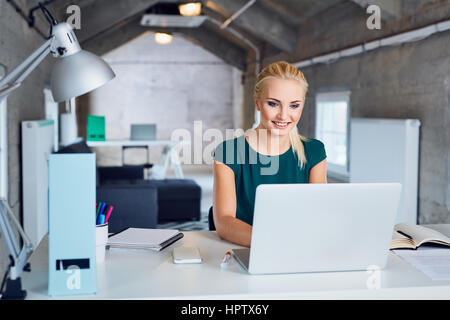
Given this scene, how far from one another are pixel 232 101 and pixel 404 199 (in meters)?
8.22

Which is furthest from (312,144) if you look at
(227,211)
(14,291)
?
(14,291)

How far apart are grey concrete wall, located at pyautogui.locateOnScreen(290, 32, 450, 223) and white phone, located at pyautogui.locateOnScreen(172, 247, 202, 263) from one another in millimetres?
2792

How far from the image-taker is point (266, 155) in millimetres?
2064

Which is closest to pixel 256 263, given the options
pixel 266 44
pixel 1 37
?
pixel 1 37

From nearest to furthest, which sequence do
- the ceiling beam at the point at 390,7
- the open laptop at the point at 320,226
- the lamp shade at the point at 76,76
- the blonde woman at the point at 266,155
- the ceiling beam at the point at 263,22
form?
the open laptop at the point at 320,226 → the lamp shade at the point at 76,76 → the blonde woman at the point at 266,155 → the ceiling beam at the point at 390,7 → the ceiling beam at the point at 263,22

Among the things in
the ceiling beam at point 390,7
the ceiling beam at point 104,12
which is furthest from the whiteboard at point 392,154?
the ceiling beam at point 104,12

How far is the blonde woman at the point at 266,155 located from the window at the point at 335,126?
13.1ft

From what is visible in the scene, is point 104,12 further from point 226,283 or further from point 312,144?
point 226,283

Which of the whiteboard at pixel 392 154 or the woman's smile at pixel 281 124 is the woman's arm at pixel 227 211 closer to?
the woman's smile at pixel 281 124

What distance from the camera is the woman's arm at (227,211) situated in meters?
1.73

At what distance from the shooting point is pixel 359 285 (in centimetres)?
132

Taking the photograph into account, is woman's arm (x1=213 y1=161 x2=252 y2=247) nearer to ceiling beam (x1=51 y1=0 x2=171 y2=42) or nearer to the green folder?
ceiling beam (x1=51 y1=0 x2=171 y2=42)

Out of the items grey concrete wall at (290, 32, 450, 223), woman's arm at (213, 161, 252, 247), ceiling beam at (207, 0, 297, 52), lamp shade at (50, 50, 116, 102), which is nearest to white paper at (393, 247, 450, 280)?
woman's arm at (213, 161, 252, 247)

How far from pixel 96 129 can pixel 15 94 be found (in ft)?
11.6
